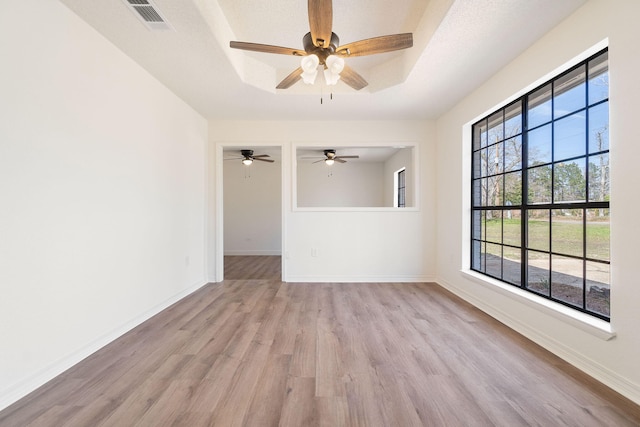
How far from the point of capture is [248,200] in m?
7.31

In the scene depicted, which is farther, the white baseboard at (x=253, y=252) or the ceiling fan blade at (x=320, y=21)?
the white baseboard at (x=253, y=252)

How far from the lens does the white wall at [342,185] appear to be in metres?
7.70

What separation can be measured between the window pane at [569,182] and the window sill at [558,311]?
0.84 m

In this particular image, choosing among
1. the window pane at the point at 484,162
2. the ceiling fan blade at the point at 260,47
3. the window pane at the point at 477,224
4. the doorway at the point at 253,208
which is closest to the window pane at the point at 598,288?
the window pane at the point at 477,224

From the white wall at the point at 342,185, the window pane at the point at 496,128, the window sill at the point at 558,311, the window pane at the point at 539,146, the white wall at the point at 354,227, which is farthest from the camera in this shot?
the white wall at the point at 342,185

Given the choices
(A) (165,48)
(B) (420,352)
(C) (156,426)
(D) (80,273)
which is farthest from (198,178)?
(B) (420,352)

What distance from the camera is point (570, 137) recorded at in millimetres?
2115

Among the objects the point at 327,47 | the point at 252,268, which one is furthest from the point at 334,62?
the point at 252,268

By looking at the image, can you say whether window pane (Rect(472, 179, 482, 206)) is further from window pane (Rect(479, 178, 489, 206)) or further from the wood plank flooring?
the wood plank flooring

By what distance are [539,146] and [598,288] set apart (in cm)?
124

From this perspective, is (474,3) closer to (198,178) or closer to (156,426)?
(156,426)

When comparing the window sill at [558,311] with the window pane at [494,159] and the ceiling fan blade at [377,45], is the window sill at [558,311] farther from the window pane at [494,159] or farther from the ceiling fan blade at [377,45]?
the ceiling fan blade at [377,45]

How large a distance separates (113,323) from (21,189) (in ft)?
4.27

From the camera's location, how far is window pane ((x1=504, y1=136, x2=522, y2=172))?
264cm
